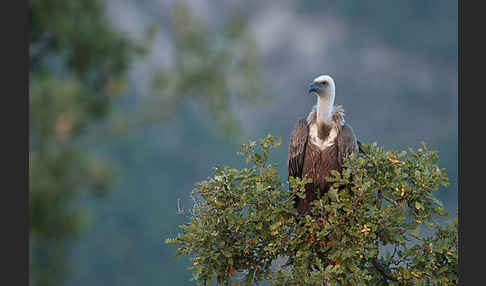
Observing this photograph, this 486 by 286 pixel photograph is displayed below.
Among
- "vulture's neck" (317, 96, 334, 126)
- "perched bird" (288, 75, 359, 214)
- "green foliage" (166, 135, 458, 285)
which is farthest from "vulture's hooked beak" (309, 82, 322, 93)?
"green foliage" (166, 135, 458, 285)

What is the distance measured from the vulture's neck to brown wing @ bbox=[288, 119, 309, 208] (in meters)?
0.15

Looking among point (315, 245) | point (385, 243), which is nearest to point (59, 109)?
point (315, 245)

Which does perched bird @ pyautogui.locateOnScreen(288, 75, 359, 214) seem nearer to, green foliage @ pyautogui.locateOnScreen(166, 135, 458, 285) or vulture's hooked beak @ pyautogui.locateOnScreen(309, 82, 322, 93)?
vulture's hooked beak @ pyautogui.locateOnScreen(309, 82, 322, 93)

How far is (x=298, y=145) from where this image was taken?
15.2 feet

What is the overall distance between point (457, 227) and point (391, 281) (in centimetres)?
60

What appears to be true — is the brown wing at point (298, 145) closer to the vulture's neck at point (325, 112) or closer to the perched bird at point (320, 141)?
the perched bird at point (320, 141)

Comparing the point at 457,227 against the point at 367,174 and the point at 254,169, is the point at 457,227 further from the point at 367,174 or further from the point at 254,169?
the point at 254,169

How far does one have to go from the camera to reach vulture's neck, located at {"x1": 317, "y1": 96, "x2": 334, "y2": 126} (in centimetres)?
456

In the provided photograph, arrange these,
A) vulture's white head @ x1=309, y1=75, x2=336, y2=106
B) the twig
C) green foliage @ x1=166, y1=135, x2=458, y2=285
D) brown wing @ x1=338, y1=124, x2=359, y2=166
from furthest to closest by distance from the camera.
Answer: vulture's white head @ x1=309, y1=75, x2=336, y2=106, brown wing @ x1=338, y1=124, x2=359, y2=166, the twig, green foliage @ x1=166, y1=135, x2=458, y2=285

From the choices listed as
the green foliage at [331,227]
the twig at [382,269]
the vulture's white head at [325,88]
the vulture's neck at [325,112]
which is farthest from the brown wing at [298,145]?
the twig at [382,269]

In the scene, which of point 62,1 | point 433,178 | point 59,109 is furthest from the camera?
point 62,1

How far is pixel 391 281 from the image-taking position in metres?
3.94

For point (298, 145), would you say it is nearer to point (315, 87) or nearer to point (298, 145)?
point (298, 145)

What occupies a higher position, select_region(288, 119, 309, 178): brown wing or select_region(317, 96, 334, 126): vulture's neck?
select_region(317, 96, 334, 126): vulture's neck
